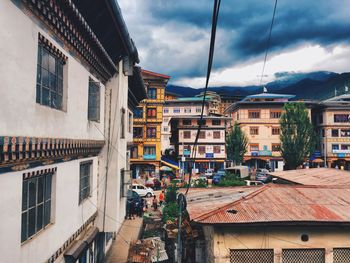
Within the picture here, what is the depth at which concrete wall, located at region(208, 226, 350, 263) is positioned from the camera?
27.0 ft

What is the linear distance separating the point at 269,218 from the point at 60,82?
6.37 meters

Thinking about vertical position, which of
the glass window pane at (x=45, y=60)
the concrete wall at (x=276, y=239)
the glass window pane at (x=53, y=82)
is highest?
the glass window pane at (x=45, y=60)

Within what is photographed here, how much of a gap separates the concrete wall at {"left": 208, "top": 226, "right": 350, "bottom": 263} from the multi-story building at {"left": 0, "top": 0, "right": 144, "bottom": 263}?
3.94 meters

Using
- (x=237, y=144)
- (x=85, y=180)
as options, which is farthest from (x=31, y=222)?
(x=237, y=144)

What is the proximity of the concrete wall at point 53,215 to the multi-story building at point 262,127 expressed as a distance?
48.9m

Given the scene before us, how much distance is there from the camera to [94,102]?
36.3 ft

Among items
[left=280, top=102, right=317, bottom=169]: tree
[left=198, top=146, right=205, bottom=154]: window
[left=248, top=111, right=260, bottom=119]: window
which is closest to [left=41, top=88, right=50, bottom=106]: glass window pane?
[left=280, top=102, right=317, bottom=169]: tree

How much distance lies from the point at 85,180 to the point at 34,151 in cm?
500

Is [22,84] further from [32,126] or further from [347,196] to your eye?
[347,196]

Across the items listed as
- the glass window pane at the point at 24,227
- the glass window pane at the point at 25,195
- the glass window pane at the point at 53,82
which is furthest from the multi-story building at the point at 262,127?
the glass window pane at the point at 24,227

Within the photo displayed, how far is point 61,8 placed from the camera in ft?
22.8

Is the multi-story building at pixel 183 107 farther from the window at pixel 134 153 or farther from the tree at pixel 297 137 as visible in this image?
the tree at pixel 297 137

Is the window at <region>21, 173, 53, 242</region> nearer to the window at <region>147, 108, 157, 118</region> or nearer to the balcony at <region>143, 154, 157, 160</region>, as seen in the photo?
the balcony at <region>143, 154, 157, 160</region>

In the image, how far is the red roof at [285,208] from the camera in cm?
811
